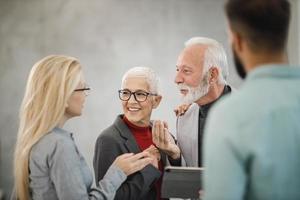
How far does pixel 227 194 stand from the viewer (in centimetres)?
96

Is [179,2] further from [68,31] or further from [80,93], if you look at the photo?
[80,93]

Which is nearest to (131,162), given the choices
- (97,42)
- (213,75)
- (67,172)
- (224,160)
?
(67,172)

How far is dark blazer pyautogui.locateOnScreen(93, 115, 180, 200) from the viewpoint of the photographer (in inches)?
75.2

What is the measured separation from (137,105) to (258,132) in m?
1.15

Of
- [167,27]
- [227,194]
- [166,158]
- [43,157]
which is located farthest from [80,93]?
[167,27]

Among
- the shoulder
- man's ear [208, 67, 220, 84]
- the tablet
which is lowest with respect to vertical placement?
the tablet

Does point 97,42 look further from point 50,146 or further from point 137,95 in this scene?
point 50,146

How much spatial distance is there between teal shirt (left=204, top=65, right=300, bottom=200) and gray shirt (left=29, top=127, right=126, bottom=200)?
73 cm

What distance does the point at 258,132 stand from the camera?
3.10ft

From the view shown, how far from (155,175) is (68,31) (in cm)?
190

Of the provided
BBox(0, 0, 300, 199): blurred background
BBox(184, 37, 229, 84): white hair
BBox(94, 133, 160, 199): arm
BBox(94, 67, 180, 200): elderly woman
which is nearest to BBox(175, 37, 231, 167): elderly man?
BBox(184, 37, 229, 84): white hair

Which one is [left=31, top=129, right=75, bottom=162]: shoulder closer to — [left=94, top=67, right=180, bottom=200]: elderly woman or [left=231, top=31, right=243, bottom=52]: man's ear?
[left=94, top=67, right=180, bottom=200]: elderly woman

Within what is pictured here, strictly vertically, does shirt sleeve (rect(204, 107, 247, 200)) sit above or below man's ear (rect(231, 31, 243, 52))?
below

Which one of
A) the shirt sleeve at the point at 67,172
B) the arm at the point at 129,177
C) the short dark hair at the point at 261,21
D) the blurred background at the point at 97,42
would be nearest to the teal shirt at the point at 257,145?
the short dark hair at the point at 261,21
